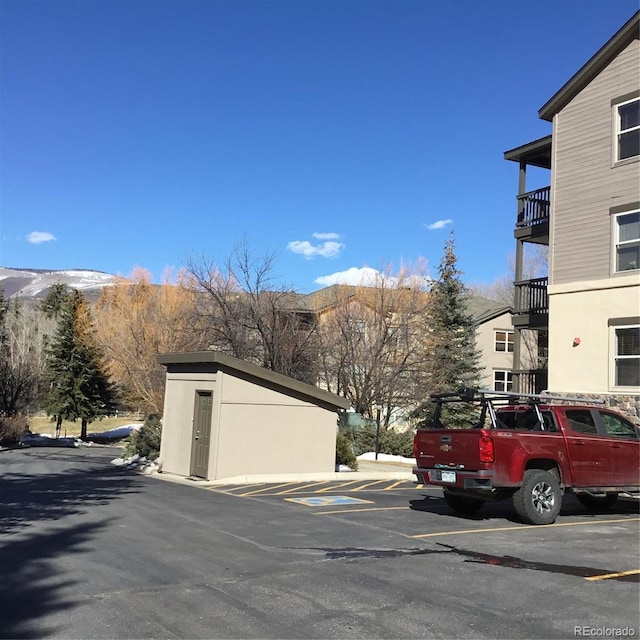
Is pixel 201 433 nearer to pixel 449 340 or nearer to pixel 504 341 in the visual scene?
pixel 449 340

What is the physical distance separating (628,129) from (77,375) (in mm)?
38843

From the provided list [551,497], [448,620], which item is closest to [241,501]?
[551,497]

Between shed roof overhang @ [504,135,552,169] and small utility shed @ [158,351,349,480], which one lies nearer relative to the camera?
small utility shed @ [158,351,349,480]

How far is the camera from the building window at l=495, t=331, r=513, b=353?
139 ft

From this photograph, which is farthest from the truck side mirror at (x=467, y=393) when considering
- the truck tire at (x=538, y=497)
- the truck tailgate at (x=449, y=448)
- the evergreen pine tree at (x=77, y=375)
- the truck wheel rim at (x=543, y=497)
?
the evergreen pine tree at (x=77, y=375)

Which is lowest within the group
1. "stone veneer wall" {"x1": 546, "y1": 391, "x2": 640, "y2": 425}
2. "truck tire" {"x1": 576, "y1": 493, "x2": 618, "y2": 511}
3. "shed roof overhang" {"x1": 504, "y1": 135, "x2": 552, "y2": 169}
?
"truck tire" {"x1": 576, "y1": 493, "x2": 618, "y2": 511}

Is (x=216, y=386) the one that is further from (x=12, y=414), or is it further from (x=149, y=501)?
(x=12, y=414)

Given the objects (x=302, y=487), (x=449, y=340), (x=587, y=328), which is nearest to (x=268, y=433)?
(x=302, y=487)

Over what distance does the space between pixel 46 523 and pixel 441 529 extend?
230 inches

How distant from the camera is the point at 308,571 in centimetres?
688

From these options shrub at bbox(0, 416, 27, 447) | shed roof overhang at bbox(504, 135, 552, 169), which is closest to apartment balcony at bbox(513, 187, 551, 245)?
shed roof overhang at bbox(504, 135, 552, 169)

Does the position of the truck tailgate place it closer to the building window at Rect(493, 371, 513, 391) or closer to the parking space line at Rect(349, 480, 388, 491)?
the parking space line at Rect(349, 480, 388, 491)

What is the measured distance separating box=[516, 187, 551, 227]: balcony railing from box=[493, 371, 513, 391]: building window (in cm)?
1832

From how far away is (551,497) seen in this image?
1035 cm
